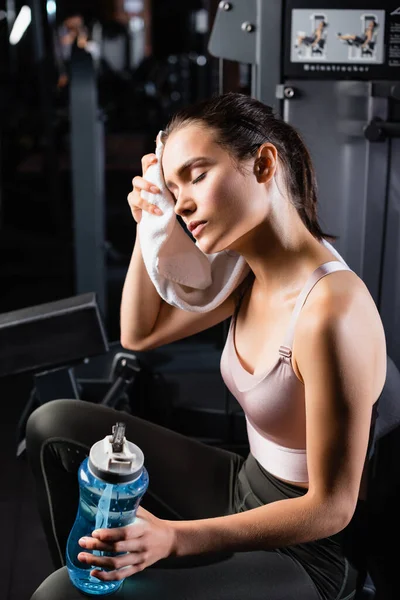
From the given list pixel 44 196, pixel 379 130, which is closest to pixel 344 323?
pixel 379 130

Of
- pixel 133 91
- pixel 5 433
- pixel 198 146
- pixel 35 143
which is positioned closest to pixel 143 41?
pixel 133 91

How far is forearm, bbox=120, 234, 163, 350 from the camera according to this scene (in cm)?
149

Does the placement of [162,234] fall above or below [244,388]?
above

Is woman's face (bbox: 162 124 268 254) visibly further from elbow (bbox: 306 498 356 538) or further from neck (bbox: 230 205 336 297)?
elbow (bbox: 306 498 356 538)

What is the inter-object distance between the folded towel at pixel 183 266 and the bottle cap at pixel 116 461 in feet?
1.34

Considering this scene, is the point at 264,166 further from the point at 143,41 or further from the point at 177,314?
the point at 143,41

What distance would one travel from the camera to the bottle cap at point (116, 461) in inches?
40.8

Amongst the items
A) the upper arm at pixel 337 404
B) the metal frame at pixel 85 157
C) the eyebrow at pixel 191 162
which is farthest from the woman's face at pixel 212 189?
the metal frame at pixel 85 157

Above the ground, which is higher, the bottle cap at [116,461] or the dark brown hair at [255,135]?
the dark brown hair at [255,135]

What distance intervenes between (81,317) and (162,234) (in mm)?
431

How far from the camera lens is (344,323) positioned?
43.1 inches

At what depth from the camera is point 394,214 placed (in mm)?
1868

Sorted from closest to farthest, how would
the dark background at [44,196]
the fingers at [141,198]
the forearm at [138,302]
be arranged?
the fingers at [141,198], the forearm at [138,302], the dark background at [44,196]

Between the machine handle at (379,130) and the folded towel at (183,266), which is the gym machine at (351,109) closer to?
the machine handle at (379,130)
